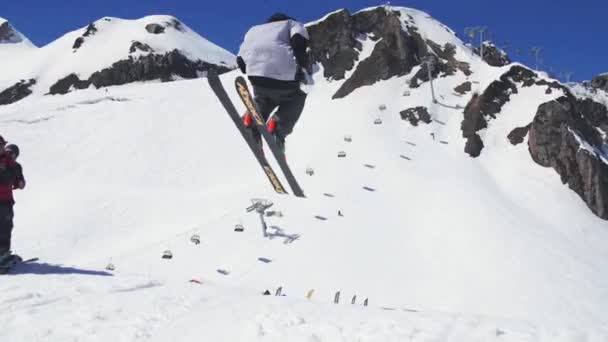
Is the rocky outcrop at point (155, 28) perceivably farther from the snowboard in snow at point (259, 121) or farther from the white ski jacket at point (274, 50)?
the white ski jacket at point (274, 50)

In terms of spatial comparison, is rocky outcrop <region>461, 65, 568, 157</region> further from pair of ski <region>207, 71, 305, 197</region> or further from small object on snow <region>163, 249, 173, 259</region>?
pair of ski <region>207, 71, 305, 197</region>

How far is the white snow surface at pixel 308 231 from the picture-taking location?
407 centimetres

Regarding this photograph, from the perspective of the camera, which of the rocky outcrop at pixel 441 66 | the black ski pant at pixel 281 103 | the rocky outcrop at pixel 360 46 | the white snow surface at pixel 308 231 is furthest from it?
the rocky outcrop at pixel 360 46

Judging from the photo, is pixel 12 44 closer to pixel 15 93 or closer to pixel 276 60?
pixel 15 93

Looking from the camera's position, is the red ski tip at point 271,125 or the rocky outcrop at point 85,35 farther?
the rocky outcrop at point 85,35

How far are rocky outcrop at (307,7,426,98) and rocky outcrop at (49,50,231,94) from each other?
75.6 feet

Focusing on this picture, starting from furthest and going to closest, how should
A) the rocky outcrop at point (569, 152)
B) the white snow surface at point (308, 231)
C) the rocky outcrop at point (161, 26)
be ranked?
the rocky outcrop at point (161, 26) → the rocky outcrop at point (569, 152) → the white snow surface at point (308, 231)

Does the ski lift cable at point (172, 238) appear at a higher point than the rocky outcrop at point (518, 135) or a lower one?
lower

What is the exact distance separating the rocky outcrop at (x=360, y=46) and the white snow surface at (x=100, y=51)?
2740cm

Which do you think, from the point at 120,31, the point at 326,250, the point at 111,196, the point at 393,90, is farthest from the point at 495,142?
the point at 120,31

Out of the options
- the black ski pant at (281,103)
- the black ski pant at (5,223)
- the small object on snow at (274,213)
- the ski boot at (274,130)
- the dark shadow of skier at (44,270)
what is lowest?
the dark shadow of skier at (44,270)

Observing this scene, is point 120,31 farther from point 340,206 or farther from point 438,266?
point 438,266

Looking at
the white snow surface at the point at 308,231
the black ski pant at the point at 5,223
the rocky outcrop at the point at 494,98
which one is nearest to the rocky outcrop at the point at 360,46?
the white snow surface at the point at 308,231

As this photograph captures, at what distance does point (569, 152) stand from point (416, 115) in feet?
28.0
